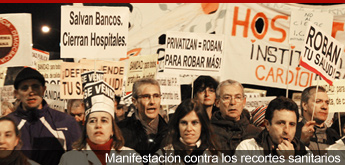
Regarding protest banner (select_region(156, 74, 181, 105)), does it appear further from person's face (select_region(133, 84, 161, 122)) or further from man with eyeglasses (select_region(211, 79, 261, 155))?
person's face (select_region(133, 84, 161, 122))

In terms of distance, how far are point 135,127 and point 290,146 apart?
4.56ft

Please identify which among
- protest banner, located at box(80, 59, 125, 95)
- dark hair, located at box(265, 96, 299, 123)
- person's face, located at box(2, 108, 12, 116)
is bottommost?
person's face, located at box(2, 108, 12, 116)

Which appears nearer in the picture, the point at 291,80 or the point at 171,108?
the point at 171,108

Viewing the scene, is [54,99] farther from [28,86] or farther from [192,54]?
[28,86]

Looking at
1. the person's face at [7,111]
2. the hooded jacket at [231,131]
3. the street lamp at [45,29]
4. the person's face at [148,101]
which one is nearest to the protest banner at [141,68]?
the person's face at [7,111]

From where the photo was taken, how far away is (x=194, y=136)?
520 centimetres

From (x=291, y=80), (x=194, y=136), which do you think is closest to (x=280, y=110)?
(x=194, y=136)

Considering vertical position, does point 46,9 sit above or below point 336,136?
above

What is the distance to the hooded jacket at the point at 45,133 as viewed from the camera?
5.48m

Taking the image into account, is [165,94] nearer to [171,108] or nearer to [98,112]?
[171,108]

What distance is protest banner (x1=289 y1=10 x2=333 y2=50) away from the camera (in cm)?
744

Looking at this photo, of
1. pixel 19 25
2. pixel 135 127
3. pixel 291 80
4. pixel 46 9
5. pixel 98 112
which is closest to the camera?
pixel 98 112

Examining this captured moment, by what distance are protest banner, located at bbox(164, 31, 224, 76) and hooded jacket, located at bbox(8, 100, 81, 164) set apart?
6.00ft

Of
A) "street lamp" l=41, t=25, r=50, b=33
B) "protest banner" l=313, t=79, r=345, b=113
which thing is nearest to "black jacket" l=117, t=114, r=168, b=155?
"protest banner" l=313, t=79, r=345, b=113
